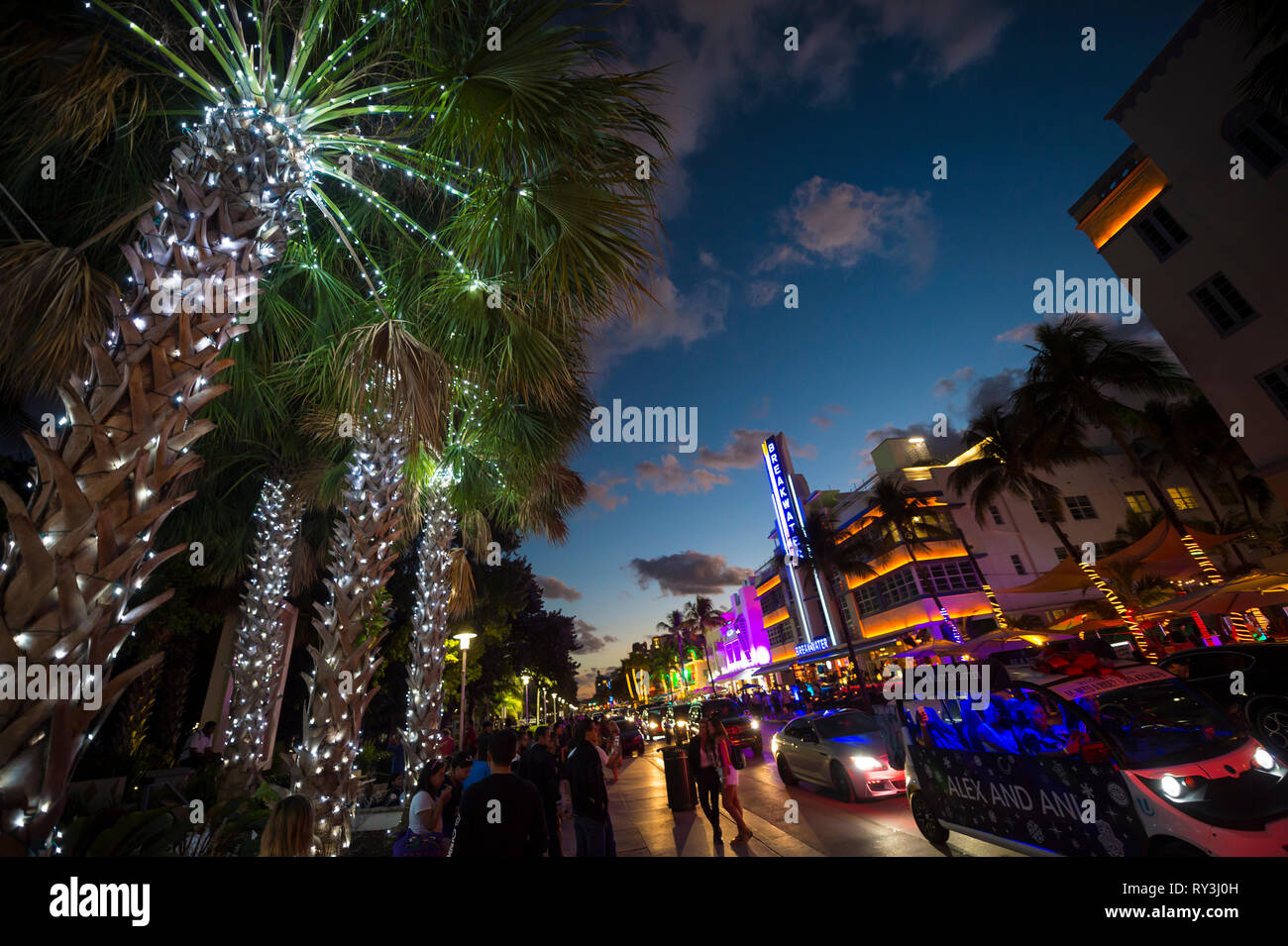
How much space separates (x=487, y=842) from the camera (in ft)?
12.0

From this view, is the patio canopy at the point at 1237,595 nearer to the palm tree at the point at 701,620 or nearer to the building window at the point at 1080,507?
the building window at the point at 1080,507

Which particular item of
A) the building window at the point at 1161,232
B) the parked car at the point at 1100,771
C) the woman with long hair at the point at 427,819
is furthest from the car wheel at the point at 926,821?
the building window at the point at 1161,232

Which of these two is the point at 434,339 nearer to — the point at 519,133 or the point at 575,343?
the point at 575,343

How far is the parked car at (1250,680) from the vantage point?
672 cm

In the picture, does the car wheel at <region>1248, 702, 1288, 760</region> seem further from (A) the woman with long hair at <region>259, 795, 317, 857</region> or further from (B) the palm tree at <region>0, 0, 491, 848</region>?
(B) the palm tree at <region>0, 0, 491, 848</region>

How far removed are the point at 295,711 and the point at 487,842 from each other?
736 inches

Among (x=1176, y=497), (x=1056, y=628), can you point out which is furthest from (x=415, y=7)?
(x=1176, y=497)

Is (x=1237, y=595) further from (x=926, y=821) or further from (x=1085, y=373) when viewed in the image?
(x=926, y=821)

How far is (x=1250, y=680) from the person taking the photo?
29.2 feet

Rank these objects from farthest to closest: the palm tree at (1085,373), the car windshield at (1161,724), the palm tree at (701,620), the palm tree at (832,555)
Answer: the palm tree at (701,620)
the palm tree at (832,555)
the palm tree at (1085,373)
the car windshield at (1161,724)

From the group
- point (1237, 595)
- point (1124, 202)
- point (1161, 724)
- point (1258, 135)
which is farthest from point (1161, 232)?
point (1161, 724)

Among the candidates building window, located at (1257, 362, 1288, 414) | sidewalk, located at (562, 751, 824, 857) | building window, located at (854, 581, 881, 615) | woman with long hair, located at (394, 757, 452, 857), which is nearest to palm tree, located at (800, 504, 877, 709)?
building window, located at (854, 581, 881, 615)

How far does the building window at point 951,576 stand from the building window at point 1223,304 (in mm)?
22447
